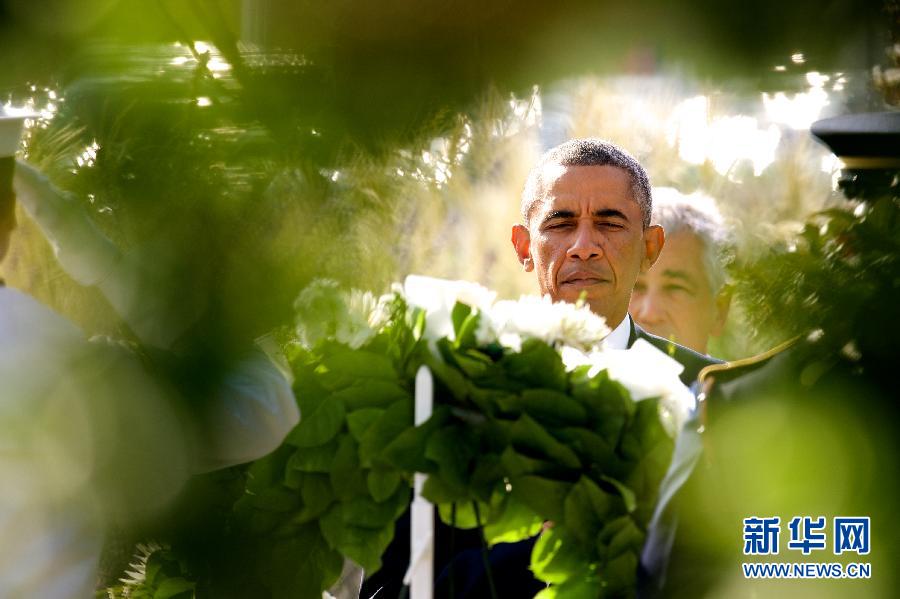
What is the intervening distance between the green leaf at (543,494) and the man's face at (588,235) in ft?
2.91

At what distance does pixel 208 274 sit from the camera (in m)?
0.46

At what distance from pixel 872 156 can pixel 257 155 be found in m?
0.42

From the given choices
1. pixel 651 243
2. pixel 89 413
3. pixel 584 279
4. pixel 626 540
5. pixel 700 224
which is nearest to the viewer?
pixel 89 413

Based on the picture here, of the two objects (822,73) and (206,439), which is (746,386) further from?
(206,439)

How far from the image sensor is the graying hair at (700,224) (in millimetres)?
2363

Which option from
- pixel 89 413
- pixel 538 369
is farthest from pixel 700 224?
pixel 89 413

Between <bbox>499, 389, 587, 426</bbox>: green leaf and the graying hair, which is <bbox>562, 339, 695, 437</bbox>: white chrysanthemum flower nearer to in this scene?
<bbox>499, 389, 587, 426</bbox>: green leaf

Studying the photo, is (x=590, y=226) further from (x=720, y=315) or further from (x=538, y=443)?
(x=538, y=443)

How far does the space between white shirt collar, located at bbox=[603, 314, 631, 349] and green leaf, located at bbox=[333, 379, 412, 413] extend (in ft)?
3.27

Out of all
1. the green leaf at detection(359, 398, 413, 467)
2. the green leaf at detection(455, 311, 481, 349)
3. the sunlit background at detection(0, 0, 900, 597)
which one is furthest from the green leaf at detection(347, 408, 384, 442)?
the sunlit background at detection(0, 0, 900, 597)

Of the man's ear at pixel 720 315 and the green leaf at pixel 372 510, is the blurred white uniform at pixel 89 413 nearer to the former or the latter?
the green leaf at pixel 372 510

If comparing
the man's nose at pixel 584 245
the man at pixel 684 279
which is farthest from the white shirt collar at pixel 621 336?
the man at pixel 684 279

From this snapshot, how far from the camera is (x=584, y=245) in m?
1.94

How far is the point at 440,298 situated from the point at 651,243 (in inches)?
39.6
